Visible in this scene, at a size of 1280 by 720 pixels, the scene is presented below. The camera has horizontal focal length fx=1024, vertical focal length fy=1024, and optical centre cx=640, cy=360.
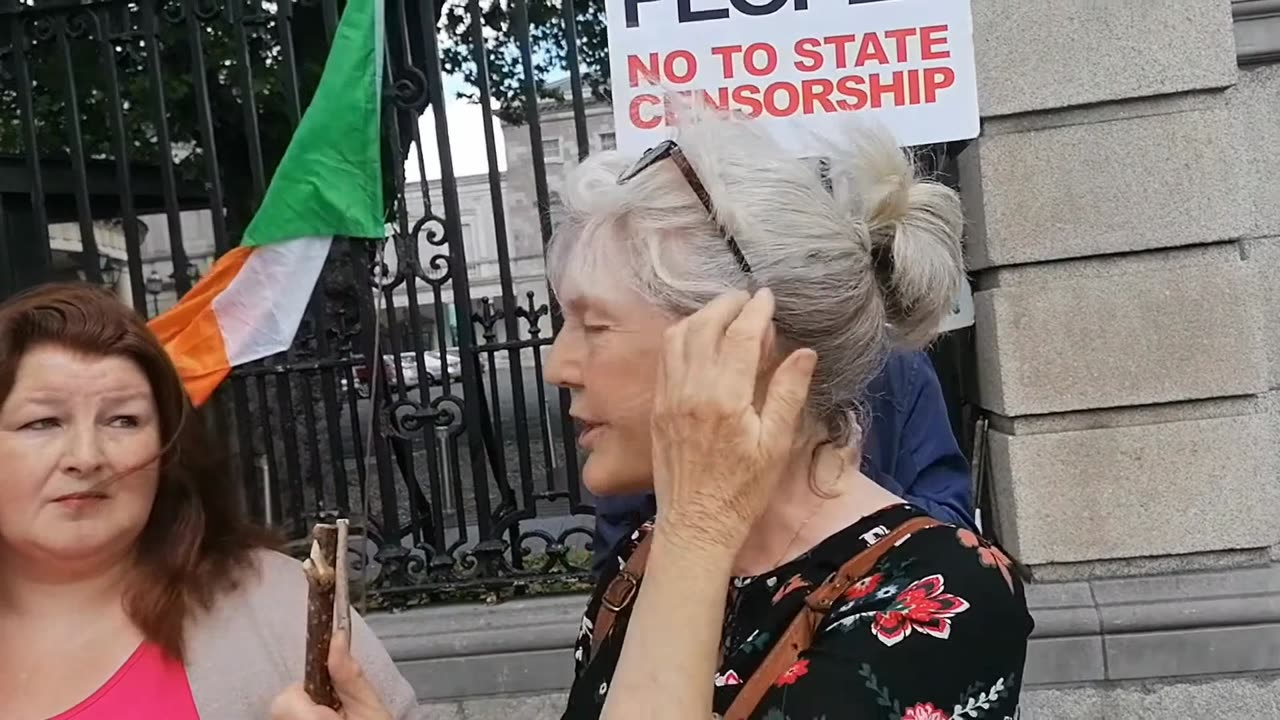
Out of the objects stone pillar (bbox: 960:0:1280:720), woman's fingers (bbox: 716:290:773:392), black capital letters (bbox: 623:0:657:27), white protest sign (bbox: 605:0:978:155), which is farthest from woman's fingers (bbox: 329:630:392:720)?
stone pillar (bbox: 960:0:1280:720)

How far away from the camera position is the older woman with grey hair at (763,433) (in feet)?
3.71

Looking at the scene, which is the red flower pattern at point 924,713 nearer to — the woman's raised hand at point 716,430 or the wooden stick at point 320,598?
the woman's raised hand at point 716,430

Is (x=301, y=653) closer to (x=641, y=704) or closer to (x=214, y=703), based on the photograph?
(x=214, y=703)

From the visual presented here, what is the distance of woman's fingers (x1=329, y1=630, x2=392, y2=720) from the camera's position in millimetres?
1246

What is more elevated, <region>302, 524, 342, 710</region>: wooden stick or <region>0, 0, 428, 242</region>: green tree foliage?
<region>0, 0, 428, 242</region>: green tree foliage

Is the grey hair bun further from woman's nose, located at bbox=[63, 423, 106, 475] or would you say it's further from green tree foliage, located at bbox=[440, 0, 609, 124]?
green tree foliage, located at bbox=[440, 0, 609, 124]

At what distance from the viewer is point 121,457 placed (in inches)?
69.3

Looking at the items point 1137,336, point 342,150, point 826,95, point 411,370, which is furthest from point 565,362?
point 411,370

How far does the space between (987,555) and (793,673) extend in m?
0.30

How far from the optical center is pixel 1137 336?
11.2 feet

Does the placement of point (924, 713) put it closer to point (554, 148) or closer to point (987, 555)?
point (987, 555)

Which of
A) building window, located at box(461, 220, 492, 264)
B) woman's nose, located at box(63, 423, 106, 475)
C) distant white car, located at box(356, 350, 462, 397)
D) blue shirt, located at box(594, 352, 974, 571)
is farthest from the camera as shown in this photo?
building window, located at box(461, 220, 492, 264)

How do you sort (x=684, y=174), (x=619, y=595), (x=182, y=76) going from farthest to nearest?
(x=182, y=76), (x=619, y=595), (x=684, y=174)

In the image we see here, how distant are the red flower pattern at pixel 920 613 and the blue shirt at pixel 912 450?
85cm
